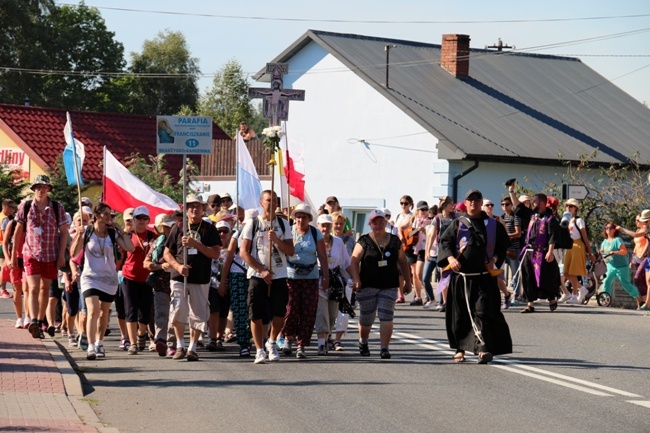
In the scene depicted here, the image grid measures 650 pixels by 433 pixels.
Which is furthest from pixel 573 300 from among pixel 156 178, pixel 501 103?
pixel 501 103

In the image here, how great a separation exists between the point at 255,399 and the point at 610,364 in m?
4.76

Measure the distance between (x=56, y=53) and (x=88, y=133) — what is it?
3245 cm

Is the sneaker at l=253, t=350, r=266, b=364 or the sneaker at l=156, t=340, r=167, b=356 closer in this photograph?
the sneaker at l=253, t=350, r=266, b=364

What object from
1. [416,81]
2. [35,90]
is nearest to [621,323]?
[416,81]

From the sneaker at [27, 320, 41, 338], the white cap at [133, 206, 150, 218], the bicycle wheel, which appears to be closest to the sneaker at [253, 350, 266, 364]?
the white cap at [133, 206, 150, 218]

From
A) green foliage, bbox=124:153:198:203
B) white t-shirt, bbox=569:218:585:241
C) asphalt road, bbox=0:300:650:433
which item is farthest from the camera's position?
green foliage, bbox=124:153:198:203

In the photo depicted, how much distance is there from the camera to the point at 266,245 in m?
14.3

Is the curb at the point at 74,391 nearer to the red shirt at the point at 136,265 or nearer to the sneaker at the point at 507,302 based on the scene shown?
the red shirt at the point at 136,265

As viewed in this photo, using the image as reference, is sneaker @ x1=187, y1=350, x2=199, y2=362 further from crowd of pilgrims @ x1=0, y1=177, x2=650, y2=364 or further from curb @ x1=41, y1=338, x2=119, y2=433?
curb @ x1=41, y1=338, x2=119, y2=433

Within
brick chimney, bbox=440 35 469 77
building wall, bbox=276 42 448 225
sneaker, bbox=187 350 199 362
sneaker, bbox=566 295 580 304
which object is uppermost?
brick chimney, bbox=440 35 469 77

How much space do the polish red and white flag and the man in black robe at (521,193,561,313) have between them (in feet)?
22.3

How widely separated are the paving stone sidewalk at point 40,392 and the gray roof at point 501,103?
25493 mm

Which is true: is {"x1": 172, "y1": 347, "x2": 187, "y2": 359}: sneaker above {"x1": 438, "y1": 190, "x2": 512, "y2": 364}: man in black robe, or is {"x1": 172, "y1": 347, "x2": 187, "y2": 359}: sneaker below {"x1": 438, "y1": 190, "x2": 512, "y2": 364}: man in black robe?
below

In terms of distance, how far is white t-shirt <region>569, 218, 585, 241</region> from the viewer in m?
23.3
